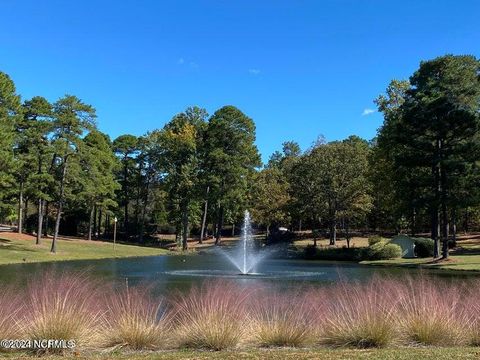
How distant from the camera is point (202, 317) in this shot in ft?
30.0

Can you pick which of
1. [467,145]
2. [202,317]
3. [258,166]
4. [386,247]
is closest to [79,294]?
[202,317]

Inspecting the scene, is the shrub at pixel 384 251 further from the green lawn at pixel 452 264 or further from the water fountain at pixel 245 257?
the water fountain at pixel 245 257

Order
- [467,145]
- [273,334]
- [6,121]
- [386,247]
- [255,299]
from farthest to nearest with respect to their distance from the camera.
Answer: [386,247], [6,121], [467,145], [255,299], [273,334]

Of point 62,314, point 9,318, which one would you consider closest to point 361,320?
point 62,314

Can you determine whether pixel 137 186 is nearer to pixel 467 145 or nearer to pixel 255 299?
pixel 467 145

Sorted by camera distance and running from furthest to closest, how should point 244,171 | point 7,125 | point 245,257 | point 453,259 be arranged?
point 244,171 < point 245,257 < point 7,125 < point 453,259

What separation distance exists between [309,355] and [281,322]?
181 centimetres

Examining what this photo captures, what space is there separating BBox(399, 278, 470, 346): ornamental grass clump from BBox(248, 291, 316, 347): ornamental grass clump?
64.1 inches

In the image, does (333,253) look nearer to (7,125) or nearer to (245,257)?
(245,257)

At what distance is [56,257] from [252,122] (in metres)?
38.8

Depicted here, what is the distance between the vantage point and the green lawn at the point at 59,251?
133 feet

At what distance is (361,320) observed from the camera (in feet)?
30.0

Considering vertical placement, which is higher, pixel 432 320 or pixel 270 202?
pixel 270 202

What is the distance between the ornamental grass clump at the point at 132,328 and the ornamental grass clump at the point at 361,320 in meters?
2.79
